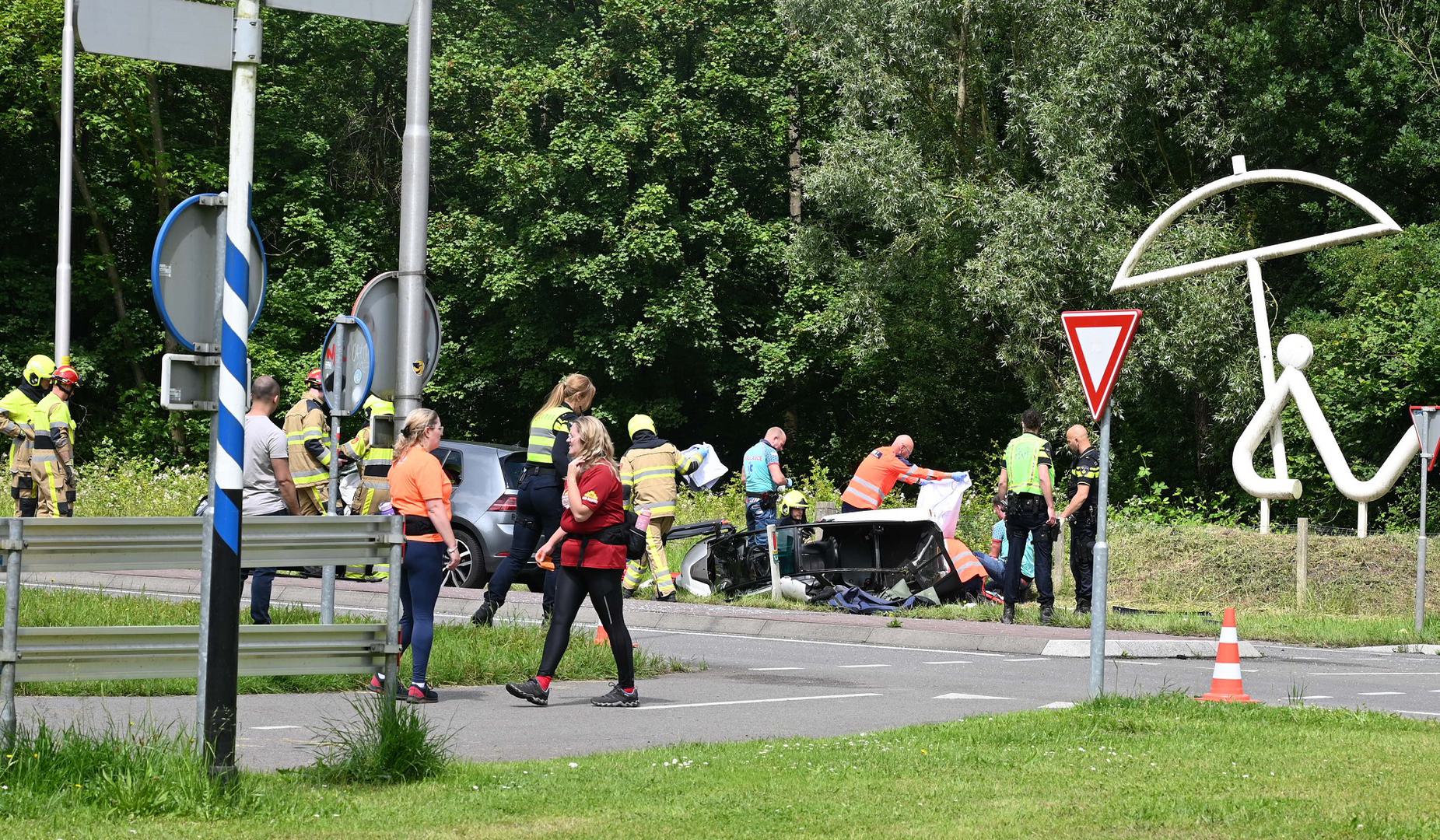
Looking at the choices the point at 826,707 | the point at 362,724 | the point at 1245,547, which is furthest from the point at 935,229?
the point at 362,724

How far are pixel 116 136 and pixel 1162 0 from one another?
879 inches

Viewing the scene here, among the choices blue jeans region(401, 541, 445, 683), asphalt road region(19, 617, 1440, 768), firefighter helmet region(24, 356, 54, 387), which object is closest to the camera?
asphalt road region(19, 617, 1440, 768)

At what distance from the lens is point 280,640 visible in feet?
23.0

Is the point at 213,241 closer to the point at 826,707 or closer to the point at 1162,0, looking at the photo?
the point at 826,707

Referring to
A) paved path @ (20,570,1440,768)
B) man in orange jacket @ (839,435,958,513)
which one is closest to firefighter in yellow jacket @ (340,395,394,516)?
paved path @ (20,570,1440,768)

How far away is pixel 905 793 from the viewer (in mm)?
6828

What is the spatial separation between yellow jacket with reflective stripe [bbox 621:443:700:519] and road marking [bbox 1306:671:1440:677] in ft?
20.8

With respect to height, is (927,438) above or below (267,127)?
below

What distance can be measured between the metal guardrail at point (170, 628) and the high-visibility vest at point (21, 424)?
10691 millimetres

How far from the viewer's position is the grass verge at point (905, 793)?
5.98 metres

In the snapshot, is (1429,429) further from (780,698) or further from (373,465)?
(373,465)

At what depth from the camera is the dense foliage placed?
30.2m

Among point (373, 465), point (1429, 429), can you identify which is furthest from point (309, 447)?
point (1429, 429)

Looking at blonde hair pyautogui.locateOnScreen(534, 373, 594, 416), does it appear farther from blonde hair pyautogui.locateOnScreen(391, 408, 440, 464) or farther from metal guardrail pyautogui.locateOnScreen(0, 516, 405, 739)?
metal guardrail pyautogui.locateOnScreen(0, 516, 405, 739)
